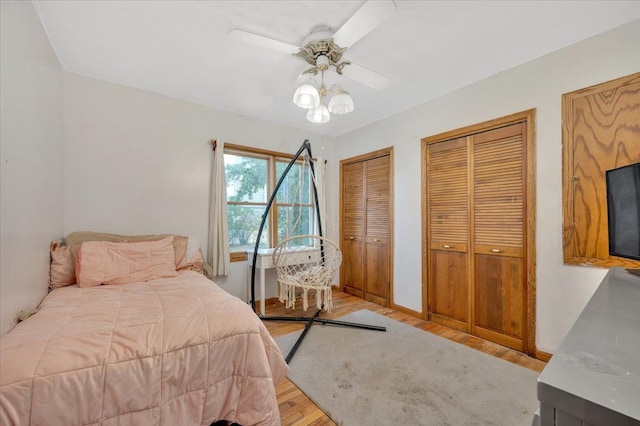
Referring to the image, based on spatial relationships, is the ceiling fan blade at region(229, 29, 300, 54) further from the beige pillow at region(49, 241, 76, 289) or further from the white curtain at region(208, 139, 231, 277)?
the beige pillow at region(49, 241, 76, 289)

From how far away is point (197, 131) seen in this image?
10.1 ft

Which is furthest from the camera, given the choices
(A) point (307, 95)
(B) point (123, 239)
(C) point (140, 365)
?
(B) point (123, 239)

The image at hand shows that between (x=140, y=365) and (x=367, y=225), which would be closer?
(x=140, y=365)

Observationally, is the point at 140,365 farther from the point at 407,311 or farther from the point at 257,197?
the point at 407,311

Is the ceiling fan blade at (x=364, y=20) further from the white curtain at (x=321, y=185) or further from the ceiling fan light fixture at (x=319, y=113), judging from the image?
the white curtain at (x=321, y=185)

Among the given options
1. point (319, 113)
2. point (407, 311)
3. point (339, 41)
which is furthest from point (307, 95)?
point (407, 311)

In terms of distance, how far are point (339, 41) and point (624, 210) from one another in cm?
186

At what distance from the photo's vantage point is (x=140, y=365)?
1.08 metres

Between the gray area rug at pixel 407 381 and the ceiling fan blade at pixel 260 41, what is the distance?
2282 mm

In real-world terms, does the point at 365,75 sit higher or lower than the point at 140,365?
higher

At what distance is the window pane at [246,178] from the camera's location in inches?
131

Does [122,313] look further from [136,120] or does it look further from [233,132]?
[233,132]

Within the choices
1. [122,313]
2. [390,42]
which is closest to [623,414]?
[122,313]

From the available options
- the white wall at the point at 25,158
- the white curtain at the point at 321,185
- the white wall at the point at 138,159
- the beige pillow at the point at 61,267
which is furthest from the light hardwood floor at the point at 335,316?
the beige pillow at the point at 61,267
